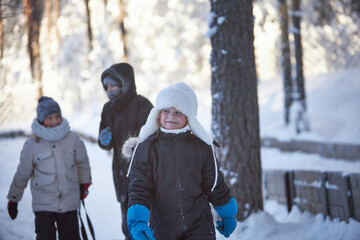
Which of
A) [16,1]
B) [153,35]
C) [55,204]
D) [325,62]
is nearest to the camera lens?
[55,204]

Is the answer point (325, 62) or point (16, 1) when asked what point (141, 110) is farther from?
point (325, 62)

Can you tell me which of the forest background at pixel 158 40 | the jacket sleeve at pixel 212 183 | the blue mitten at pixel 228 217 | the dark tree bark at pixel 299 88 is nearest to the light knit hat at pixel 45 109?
the jacket sleeve at pixel 212 183

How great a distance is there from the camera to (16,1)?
6.05m

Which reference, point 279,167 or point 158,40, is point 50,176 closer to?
point 279,167

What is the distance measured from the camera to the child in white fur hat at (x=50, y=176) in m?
3.43

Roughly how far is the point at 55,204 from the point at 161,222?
1.51 m

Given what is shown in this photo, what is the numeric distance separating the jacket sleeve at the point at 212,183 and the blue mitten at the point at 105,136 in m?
1.58

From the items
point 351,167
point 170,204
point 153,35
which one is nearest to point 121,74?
point 170,204

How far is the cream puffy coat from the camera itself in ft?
11.3

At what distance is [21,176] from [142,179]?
66.9 inches

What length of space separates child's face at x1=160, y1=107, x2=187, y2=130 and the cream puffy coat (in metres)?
1.51

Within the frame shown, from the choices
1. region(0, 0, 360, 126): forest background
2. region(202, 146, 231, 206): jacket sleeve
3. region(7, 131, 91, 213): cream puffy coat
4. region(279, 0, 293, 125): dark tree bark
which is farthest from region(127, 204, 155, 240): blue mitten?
region(0, 0, 360, 126): forest background

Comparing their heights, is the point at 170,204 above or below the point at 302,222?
above

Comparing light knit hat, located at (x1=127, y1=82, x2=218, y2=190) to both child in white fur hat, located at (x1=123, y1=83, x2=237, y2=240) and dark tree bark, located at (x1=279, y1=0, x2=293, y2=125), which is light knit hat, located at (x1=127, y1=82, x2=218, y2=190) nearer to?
child in white fur hat, located at (x1=123, y1=83, x2=237, y2=240)
